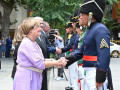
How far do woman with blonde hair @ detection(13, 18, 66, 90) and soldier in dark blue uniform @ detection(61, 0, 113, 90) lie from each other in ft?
2.30

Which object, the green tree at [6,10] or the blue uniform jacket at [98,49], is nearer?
the blue uniform jacket at [98,49]

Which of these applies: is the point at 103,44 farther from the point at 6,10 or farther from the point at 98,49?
the point at 6,10

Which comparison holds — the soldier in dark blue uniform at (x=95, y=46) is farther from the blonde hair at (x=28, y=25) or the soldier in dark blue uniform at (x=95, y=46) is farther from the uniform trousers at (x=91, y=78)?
the blonde hair at (x=28, y=25)

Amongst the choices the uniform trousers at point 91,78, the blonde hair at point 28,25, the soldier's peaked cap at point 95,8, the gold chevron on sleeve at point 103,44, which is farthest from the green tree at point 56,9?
the gold chevron on sleeve at point 103,44

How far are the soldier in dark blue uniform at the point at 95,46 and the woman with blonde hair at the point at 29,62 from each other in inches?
27.5

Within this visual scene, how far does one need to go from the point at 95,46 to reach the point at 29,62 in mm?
992

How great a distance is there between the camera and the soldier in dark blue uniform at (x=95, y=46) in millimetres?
4051

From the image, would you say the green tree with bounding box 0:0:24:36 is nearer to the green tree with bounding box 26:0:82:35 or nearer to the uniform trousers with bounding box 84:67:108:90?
the green tree with bounding box 26:0:82:35

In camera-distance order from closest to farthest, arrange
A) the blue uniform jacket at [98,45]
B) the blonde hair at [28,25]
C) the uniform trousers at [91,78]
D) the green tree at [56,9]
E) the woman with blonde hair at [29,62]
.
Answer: the blue uniform jacket at [98,45]
the uniform trousers at [91,78]
the woman with blonde hair at [29,62]
the blonde hair at [28,25]
the green tree at [56,9]

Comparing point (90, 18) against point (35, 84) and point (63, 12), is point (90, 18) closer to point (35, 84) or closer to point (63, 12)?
point (35, 84)

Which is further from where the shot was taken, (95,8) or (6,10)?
(6,10)

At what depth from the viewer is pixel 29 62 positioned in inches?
181

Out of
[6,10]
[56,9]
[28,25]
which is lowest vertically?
[28,25]

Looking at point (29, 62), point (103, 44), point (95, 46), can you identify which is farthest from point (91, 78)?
point (29, 62)
